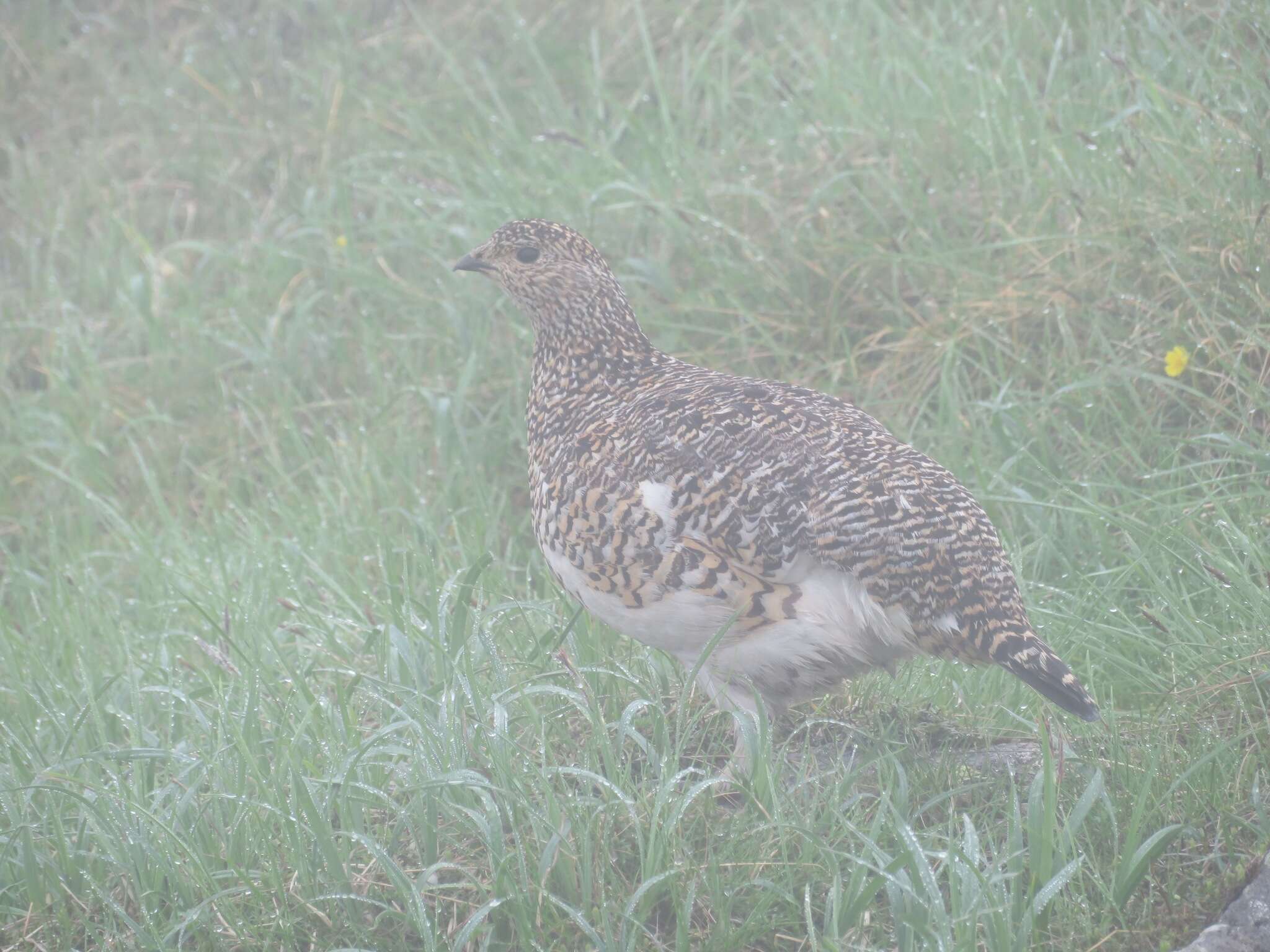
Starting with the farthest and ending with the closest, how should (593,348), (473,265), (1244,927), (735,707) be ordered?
1. (473,265)
2. (593,348)
3. (735,707)
4. (1244,927)

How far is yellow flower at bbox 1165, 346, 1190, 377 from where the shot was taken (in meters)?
4.07

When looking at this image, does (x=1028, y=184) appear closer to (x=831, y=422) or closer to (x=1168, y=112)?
(x=1168, y=112)

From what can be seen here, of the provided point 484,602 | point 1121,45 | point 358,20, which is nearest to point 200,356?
point 358,20

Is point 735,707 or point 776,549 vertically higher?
point 776,549

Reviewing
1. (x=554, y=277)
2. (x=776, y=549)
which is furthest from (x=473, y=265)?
(x=776, y=549)

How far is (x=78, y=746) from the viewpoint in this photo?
11.4 ft

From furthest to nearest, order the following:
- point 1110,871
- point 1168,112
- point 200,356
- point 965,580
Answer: point 200,356, point 1168,112, point 965,580, point 1110,871

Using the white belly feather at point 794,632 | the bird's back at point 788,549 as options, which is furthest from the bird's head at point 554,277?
the white belly feather at point 794,632

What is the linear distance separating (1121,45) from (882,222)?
1.26 m

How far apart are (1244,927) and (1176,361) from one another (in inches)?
81.7

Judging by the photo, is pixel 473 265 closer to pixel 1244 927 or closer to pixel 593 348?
pixel 593 348

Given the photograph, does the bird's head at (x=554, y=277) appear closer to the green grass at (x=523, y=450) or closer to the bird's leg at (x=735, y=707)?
the green grass at (x=523, y=450)

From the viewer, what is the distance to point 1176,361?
161 inches

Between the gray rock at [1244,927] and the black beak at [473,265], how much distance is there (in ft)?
8.37
